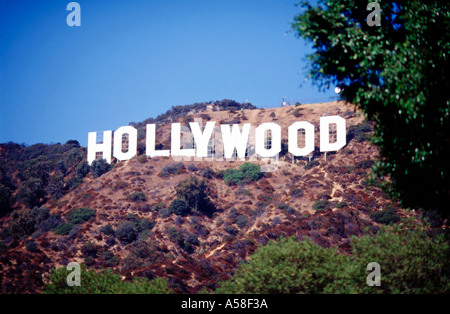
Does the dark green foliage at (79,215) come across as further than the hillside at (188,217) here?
Yes

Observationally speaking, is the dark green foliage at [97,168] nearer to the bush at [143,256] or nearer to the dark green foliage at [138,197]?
the dark green foliage at [138,197]

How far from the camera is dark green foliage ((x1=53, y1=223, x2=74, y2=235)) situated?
53.8m

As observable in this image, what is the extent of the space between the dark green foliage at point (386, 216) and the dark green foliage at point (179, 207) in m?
24.8

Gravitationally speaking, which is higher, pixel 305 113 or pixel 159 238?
pixel 305 113

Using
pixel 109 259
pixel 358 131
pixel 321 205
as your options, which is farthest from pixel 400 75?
pixel 358 131

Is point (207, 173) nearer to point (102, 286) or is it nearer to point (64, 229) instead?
point (64, 229)

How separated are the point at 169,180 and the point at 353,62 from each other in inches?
2175

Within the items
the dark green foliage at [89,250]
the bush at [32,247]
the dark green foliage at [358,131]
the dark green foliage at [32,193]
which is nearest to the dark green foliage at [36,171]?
the dark green foliage at [32,193]

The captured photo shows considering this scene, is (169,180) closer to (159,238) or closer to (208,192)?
(208,192)

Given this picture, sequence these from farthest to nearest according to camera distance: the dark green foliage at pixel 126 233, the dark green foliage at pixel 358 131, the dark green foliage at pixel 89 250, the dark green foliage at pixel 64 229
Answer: the dark green foliage at pixel 358 131, the dark green foliage at pixel 64 229, the dark green foliage at pixel 126 233, the dark green foliage at pixel 89 250

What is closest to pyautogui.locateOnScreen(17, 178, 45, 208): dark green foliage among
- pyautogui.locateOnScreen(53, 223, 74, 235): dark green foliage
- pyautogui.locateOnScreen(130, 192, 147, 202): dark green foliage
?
pyautogui.locateOnScreen(53, 223, 74, 235): dark green foliage

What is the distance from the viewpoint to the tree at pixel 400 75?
1366 centimetres

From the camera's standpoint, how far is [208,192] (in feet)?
210
